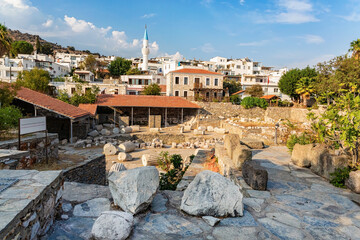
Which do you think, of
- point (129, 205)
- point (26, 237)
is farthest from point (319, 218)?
point (26, 237)

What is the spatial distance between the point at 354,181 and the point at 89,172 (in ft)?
26.8

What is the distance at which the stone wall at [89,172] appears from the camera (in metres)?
7.34

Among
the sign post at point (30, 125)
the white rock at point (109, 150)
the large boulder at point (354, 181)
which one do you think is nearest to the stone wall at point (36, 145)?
the sign post at point (30, 125)

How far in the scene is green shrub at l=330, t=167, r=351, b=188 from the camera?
4.67 m

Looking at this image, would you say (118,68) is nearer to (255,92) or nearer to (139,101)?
(139,101)

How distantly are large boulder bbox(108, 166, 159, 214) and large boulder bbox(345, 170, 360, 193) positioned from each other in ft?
13.0

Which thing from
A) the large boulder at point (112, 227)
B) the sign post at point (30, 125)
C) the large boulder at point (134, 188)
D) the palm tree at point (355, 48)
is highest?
the palm tree at point (355, 48)

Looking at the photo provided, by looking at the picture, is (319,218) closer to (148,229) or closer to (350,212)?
(350,212)

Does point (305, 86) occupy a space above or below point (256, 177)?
above

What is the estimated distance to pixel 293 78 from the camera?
1316 inches

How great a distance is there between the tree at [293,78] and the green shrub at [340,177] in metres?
32.3

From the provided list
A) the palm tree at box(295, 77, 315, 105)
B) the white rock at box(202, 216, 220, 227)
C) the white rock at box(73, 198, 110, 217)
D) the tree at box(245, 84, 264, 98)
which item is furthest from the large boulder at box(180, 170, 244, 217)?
the tree at box(245, 84, 264, 98)

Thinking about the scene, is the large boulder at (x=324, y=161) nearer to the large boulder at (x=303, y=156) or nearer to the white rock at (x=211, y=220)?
the large boulder at (x=303, y=156)

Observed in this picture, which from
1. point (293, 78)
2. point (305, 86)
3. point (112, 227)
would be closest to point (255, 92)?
point (293, 78)
